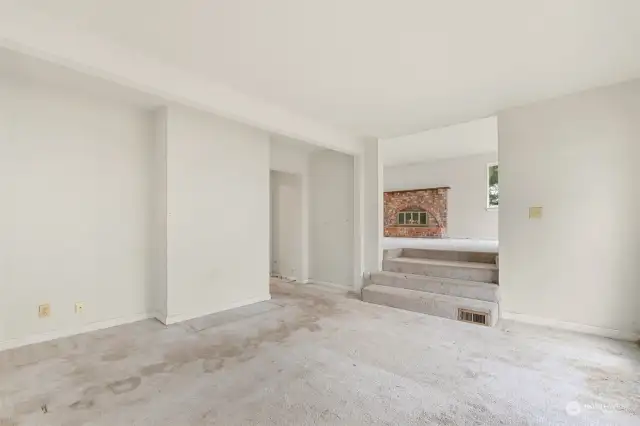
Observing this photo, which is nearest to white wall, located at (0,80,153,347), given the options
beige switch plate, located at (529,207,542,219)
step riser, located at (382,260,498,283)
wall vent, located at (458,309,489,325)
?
step riser, located at (382,260,498,283)

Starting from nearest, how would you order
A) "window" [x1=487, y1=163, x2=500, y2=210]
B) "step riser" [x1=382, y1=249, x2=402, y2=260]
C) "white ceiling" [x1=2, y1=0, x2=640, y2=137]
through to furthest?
1. "white ceiling" [x1=2, y1=0, x2=640, y2=137]
2. "step riser" [x1=382, y1=249, x2=402, y2=260]
3. "window" [x1=487, y1=163, x2=500, y2=210]

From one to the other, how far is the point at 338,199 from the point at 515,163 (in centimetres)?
272

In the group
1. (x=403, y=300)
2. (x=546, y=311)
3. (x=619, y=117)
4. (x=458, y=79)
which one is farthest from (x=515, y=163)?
(x=403, y=300)

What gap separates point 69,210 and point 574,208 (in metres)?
5.12

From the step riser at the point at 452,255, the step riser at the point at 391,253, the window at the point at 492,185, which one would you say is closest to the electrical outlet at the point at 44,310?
the step riser at the point at 391,253

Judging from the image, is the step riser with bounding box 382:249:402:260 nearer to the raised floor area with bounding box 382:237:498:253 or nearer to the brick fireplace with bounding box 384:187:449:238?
the raised floor area with bounding box 382:237:498:253

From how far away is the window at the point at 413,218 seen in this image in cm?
973

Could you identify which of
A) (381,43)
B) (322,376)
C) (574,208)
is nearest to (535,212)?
Result: (574,208)

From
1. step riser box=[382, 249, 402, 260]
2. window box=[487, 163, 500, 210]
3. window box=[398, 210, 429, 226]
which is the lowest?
step riser box=[382, 249, 402, 260]

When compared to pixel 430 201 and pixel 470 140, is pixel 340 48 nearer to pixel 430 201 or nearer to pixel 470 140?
pixel 470 140

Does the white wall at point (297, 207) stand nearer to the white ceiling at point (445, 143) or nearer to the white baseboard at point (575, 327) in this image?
the white ceiling at point (445, 143)

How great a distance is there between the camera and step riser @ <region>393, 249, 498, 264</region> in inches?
196

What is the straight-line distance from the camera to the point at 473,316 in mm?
3617

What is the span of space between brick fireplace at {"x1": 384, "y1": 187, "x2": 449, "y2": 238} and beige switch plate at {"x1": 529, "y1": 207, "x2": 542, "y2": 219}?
19.0 ft
